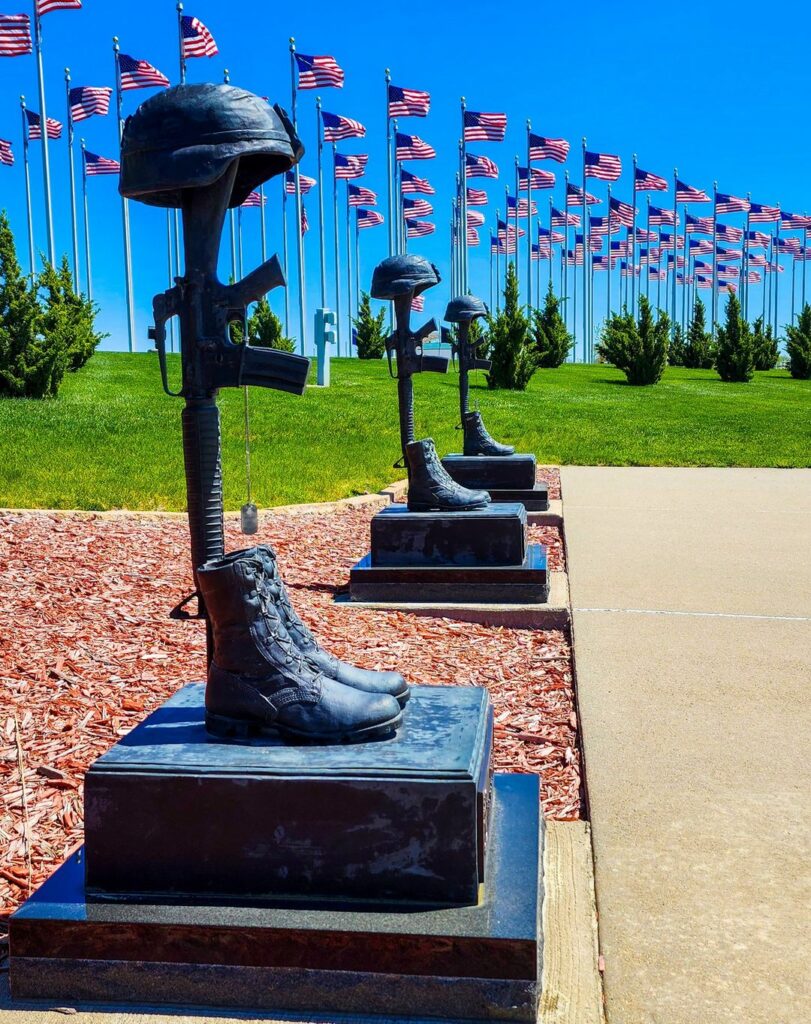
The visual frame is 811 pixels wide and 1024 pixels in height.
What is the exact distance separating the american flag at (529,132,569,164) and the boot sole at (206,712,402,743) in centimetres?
3781

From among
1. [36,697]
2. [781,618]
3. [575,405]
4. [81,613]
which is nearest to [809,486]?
[781,618]

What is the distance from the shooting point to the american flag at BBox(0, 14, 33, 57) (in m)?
22.9

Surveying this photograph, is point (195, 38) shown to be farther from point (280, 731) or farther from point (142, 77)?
point (280, 731)

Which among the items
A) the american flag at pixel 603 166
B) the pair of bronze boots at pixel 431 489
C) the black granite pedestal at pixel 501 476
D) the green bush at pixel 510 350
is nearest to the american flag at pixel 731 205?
the american flag at pixel 603 166

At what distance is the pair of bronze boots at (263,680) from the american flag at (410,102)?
31501 mm

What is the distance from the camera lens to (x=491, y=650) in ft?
18.3

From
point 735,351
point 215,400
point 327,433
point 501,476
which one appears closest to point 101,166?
point 327,433

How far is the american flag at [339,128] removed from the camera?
3180 cm

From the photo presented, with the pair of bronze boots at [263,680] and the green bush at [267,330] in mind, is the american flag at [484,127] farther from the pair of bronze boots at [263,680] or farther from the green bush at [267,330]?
the pair of bronze boots at [263,680]

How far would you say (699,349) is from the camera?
51.2 meters

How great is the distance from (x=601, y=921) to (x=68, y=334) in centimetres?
2208

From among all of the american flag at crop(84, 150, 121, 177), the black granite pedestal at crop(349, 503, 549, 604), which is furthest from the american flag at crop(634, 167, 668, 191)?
the black granite pedestal at crop(349, 503, 549, 604)

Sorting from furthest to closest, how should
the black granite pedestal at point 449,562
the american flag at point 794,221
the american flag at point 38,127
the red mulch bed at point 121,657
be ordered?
1. the american flag at point 794,221
2. the american flag at point 38,127
3. the black granite pedestal at point 449,562
4. the red mulch bed at point 121,657

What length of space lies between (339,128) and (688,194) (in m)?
23.5
